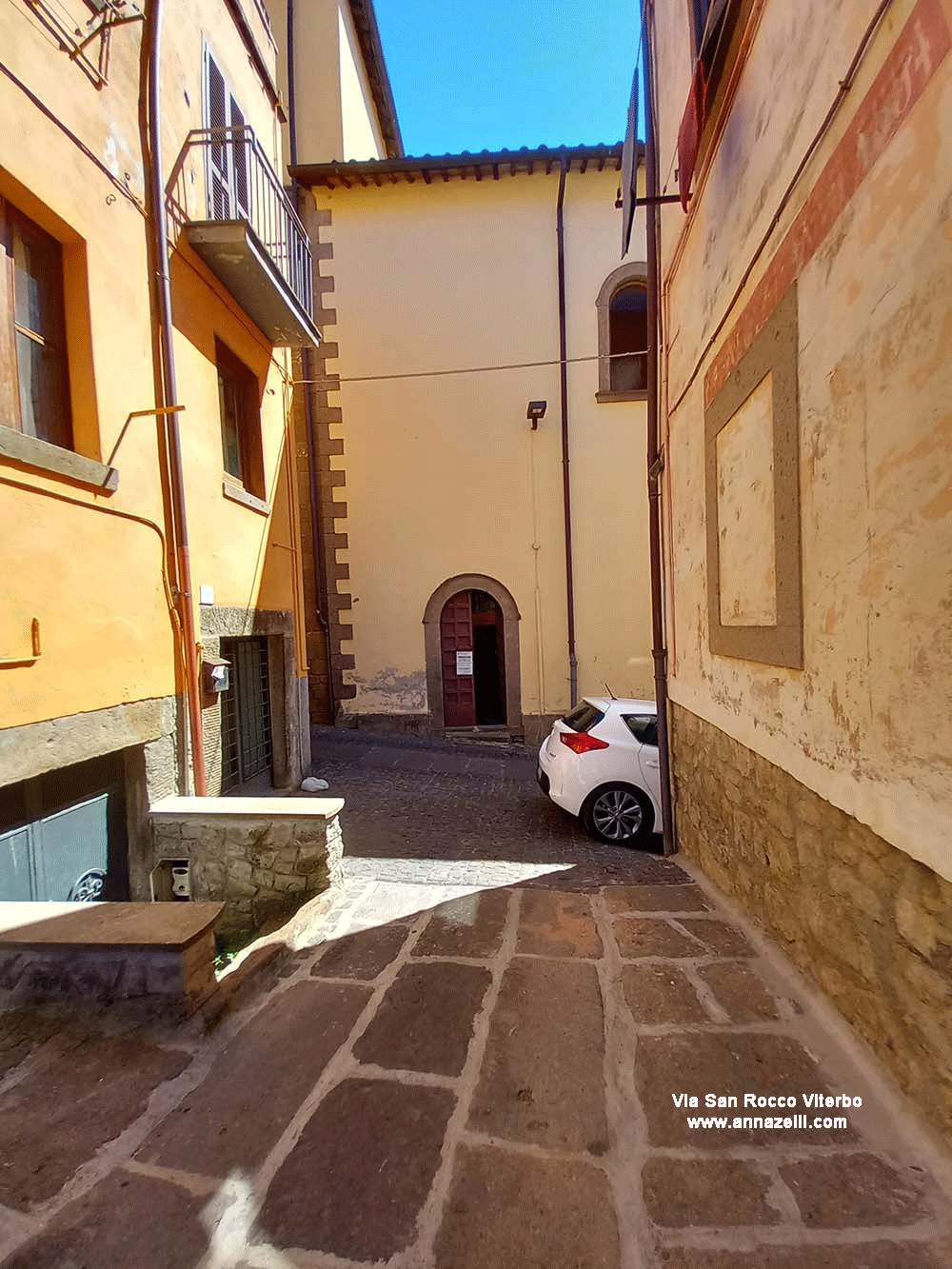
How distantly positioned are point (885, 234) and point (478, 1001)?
330 centimetres

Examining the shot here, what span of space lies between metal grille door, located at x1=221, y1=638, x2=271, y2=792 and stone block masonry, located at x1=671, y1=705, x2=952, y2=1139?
4.71 m

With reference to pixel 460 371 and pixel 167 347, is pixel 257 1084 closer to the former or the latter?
pixel 167 347

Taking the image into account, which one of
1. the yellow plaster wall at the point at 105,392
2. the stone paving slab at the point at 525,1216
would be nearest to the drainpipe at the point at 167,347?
the yellow plaster wall at the point at 105,392

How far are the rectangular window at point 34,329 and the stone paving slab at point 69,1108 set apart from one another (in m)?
3.27

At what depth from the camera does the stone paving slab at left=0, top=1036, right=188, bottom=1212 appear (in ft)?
5.64

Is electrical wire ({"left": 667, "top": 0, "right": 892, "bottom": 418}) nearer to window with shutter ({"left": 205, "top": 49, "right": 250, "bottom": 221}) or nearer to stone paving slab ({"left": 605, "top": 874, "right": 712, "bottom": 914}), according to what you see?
stone paving slab ({"left": 605, "top": 874, "right": 712, "bottom": 914})

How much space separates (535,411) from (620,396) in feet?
5.34

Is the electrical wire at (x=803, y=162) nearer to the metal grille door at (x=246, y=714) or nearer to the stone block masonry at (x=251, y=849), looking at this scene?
the stone block masonry at (x=251, y=849)

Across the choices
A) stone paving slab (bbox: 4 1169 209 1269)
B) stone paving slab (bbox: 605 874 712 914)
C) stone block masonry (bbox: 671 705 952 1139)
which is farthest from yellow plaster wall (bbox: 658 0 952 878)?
stone paving slab (bbox: 4 1169 209 1269)

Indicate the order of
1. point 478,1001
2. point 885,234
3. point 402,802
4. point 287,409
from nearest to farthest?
point 885,234, point 478,1001, point 402,802, point 287,409

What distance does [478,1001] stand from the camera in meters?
2.57

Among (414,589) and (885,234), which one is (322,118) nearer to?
(414,589)

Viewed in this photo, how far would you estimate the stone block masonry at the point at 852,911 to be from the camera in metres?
1.79

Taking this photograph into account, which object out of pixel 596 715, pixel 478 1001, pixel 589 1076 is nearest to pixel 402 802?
pixel 596 715
